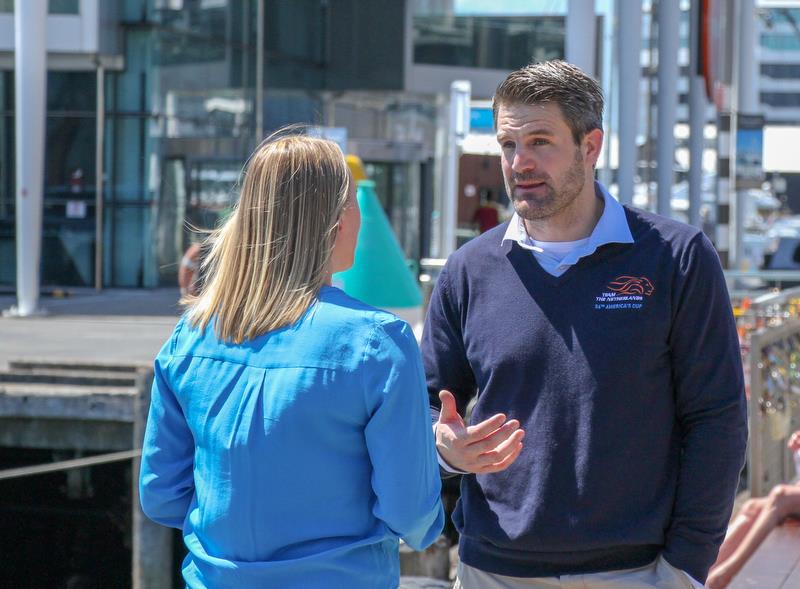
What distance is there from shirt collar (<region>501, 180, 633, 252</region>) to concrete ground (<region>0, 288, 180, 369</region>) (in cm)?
901

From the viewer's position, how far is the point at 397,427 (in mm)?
2299

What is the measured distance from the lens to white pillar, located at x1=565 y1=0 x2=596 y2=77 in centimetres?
1045

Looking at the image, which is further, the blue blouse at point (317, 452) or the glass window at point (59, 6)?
the glass window at point (59, 6)

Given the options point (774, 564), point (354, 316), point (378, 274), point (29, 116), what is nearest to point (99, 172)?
point (29, 116)

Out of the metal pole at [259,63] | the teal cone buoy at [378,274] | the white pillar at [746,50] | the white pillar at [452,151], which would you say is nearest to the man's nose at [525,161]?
the teal cone buoy at [378,274]

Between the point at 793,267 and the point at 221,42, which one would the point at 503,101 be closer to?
the point at 221,42

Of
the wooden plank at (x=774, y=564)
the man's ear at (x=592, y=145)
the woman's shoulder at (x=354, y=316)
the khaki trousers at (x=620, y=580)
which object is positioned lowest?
the wooden plank at (x=774, y=564)

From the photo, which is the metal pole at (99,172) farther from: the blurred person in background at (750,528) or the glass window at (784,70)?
the glass window at (784,70)

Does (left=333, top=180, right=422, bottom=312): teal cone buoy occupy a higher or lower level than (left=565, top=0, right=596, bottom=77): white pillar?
lower

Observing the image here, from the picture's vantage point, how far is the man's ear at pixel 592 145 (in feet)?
9.49

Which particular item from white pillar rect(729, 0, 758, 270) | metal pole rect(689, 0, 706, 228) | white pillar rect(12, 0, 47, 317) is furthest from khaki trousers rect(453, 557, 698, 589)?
white pillar rect(729, 0, 758, 270)

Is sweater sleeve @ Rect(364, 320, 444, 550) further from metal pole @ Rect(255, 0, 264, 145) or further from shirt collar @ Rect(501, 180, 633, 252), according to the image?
metal pole @ Rect(255, 0, 264, 145)

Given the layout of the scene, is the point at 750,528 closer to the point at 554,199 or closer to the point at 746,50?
the point at 554,199

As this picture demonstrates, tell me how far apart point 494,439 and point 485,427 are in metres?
0.04
